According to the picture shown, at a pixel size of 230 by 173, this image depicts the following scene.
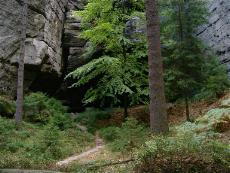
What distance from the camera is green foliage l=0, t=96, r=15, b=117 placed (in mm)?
22656

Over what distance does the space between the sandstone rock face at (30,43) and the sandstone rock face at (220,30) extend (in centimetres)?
1152

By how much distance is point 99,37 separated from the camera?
23.4 m

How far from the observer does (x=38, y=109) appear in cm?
2392

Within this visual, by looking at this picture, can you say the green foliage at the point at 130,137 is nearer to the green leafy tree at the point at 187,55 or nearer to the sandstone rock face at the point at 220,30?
the green leafy tree at the point at 187,55

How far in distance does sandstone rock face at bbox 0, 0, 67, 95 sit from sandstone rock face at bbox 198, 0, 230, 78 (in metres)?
11.5

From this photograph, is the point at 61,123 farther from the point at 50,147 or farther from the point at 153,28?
the point at 153,28

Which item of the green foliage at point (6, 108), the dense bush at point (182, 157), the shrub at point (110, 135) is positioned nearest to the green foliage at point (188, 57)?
the shrub at point (110, 135)

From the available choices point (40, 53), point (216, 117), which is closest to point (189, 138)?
point (216, 117)

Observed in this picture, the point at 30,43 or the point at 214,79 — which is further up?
the point at 30,43

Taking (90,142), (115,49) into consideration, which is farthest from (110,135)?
(115,49)

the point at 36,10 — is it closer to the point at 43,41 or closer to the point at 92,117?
the point at 43,41

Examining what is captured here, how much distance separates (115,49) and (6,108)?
7.76m

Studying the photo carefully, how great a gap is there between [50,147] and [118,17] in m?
11.3

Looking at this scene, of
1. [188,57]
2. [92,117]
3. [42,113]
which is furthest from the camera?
[92,117]
